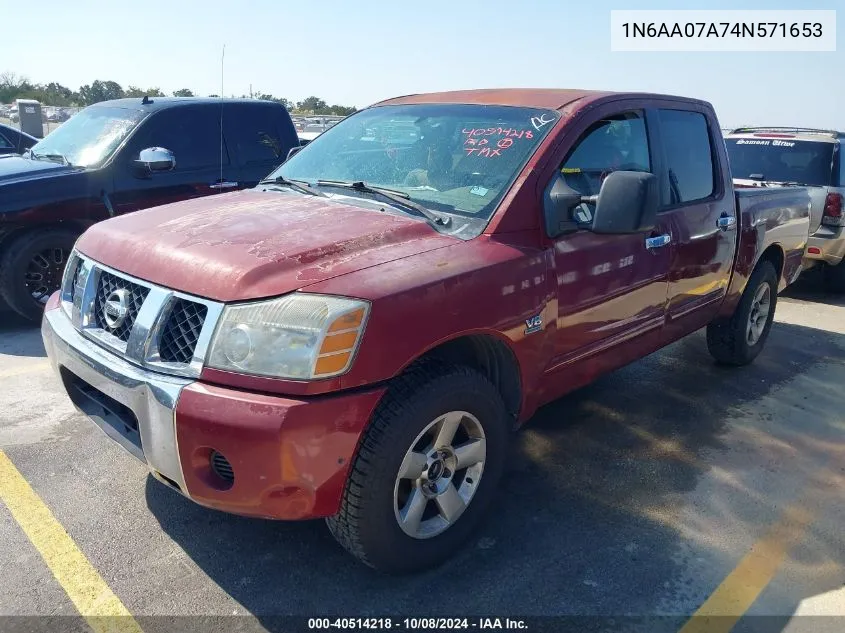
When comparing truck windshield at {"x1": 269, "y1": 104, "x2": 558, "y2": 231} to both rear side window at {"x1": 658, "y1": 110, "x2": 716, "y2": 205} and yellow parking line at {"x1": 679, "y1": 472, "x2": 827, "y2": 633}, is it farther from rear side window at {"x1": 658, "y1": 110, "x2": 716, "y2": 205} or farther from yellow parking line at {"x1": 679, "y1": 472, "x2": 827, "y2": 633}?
yellow parking line at {"x1": 679, "y1": 472, "x2": 827, "y2": 633}

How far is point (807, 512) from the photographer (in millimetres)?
3238

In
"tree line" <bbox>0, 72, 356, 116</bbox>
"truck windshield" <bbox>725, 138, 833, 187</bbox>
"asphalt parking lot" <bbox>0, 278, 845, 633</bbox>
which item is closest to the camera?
"asphalt parking lot" <bbox>0, 278, 845, 633</bbox>

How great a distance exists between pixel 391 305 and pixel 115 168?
175 inches

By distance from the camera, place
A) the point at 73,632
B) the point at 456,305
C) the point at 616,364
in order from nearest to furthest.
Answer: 1. the point at 73,632
2. the point at 456,305
3. the point at 616,364

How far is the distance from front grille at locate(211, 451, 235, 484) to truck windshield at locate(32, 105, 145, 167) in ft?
14.5

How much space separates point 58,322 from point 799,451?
3812 mm

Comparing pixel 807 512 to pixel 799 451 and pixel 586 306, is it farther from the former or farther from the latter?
pixel 586 306

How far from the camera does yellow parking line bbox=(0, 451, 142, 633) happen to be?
2.40 meters

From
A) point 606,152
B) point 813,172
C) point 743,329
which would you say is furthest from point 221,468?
point 813,172

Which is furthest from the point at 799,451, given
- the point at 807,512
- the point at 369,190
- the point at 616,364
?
the point at 369,190

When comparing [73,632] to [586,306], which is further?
[586,306]

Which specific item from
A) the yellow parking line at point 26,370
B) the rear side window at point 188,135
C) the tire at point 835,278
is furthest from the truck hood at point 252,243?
the tire at point 835,278

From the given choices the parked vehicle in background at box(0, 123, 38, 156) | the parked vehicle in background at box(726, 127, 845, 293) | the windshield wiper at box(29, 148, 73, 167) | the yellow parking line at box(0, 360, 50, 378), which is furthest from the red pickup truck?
the parked vehicle in background at box(0, 123, 38, 156)

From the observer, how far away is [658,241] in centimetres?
363
